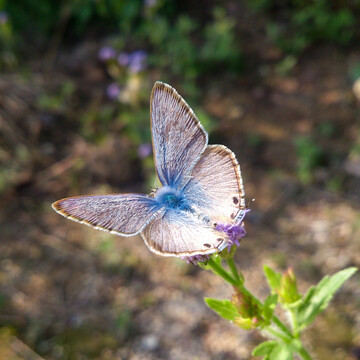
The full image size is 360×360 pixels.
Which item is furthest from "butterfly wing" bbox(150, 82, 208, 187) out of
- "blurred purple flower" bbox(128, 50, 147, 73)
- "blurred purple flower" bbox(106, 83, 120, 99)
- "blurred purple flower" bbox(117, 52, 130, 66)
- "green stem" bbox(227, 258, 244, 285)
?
"blurred purple flower" bbox(117, 52, 130, 66)

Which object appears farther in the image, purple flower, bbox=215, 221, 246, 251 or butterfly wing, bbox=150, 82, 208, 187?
butterfly wing, bbox=150, 82, 208, 187

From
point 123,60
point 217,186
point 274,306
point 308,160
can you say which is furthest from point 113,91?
point 274,306

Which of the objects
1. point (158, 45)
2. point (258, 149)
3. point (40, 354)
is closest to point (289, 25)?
point (158, 45)

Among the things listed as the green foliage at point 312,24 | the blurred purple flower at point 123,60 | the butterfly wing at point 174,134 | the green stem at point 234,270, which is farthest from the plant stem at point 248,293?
the green foliage at point 312,24

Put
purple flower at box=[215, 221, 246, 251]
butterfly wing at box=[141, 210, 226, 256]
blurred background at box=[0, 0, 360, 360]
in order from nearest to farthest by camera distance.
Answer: butterfly wing at box=[141, 210, 226, 256] → purple flower at box=[215, 221, 246, 251] → blurred background at box=[0, 0, 360, 360]

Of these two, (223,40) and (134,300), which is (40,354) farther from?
(223,40)

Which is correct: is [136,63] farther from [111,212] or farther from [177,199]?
[111,212]

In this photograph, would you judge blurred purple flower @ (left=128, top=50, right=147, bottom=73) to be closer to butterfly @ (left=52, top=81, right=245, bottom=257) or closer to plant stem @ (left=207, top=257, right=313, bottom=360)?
butterfly @ (left=52, top=81, right=245, bottom=257)

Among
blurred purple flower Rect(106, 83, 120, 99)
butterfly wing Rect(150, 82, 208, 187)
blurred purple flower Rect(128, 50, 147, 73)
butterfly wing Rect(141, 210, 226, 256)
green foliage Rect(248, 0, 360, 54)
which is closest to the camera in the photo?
butterfly wing Rect(141, 210, 226, 256)
